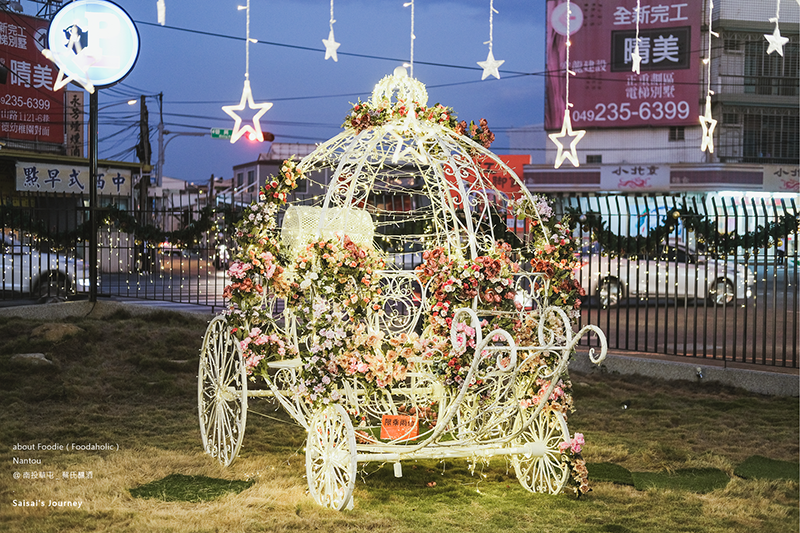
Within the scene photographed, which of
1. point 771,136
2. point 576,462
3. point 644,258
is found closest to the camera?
point 576,462

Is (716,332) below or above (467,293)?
below

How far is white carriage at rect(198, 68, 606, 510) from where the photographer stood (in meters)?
4.44

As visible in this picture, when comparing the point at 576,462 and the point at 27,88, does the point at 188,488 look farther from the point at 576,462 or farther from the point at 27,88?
→ the point at 27,88

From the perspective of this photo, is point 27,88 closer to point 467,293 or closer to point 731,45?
point 467,293

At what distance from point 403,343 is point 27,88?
74.7ft

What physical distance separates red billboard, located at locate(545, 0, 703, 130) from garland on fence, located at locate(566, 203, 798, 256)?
21.2 metres

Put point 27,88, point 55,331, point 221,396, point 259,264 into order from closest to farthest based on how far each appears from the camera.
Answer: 1. point 259,264
2. point 221,396
3. point 55,331
4. point 27,88

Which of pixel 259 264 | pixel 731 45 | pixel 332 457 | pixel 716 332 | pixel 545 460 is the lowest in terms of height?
pixel 545 460

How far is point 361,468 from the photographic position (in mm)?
5270

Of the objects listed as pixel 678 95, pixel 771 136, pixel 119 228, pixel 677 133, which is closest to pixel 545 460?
pixel 119 228

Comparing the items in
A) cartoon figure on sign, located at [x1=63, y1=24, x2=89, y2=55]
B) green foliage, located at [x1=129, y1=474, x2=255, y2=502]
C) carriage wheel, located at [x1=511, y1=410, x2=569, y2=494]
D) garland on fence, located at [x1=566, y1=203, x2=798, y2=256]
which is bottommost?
green foliage, located at [x1=129, y1=474, x2=255, y2=502]

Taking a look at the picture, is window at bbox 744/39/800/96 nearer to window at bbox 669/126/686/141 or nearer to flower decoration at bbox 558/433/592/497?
window at bbox 669/126/686/141

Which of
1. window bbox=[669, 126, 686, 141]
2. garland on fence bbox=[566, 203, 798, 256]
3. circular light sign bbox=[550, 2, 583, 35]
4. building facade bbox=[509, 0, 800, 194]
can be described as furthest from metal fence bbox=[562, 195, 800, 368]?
circular light sign bbox=[550, 2, 583, 35]

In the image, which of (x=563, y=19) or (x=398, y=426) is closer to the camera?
(x=398, y=426)
